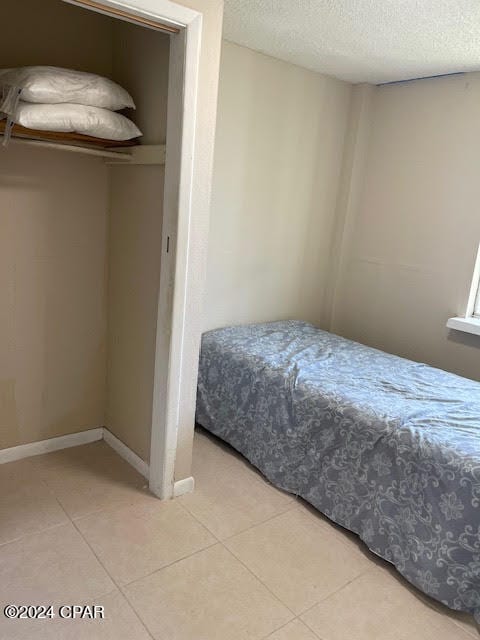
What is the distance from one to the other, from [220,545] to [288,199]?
217 centimetres

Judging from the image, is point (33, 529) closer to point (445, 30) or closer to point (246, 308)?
point (246, 308)

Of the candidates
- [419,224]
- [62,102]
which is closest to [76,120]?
[62,102]

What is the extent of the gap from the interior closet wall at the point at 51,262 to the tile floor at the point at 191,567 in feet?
1.11

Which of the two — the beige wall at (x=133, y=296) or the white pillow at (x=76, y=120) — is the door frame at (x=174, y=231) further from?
the white pillow at (x=76, y=120)

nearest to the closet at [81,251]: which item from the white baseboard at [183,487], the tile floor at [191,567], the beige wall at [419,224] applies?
the white baseboard at [183,487]

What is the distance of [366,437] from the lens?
206 centimetres

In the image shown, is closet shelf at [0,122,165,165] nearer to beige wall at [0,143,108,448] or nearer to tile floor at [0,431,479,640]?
beige wall at [0,143,108,448]

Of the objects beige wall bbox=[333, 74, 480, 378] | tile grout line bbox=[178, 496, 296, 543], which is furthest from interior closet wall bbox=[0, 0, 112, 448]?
beige wall bbox=[333, 74, 480, 378]

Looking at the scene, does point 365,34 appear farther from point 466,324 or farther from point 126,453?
point 126,453

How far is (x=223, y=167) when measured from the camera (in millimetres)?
2895

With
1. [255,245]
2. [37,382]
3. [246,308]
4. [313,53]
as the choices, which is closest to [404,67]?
[313,53]

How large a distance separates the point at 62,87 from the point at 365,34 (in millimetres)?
1469

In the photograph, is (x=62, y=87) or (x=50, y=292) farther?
(x=50, y=292)

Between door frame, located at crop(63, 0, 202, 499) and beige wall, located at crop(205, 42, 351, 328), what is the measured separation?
93cm
